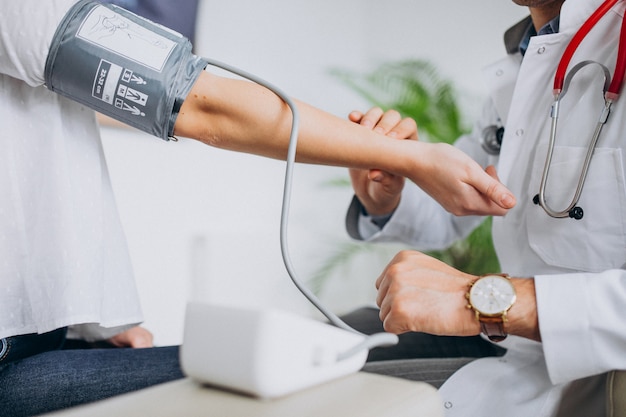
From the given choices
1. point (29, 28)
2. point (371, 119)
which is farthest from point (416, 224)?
point (29, 28)

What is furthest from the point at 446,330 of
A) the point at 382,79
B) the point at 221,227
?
the point at 382,79

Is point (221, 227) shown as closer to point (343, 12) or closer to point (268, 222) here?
point (268, 222)

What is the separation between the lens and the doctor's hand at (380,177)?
0.94 metres

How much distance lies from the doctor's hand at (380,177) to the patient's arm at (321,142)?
73 millimetres

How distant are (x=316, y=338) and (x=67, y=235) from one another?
19.7 inches

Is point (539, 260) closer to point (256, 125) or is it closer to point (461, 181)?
point (461, 181)

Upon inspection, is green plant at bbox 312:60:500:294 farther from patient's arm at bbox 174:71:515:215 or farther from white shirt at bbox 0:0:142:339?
white shirt at bbox 0:0:142:339

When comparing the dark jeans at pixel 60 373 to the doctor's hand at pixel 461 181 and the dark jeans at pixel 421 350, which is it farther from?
the doctor's hand at pixel 461 181

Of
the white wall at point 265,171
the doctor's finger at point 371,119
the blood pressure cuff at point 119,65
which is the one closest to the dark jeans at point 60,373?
the blood pressure cuff at point 119,65

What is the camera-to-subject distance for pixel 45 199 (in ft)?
2.56

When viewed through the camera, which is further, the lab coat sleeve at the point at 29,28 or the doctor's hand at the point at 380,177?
the doctor's hand at the point at 380,177

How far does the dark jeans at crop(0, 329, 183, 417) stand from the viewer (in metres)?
0.76

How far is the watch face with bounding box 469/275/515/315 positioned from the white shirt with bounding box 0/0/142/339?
0.50 m

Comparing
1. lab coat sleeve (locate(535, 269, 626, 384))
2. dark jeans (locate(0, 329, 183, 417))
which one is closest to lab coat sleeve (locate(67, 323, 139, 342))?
dark jeans (locate(0, 329, 183, 417))
